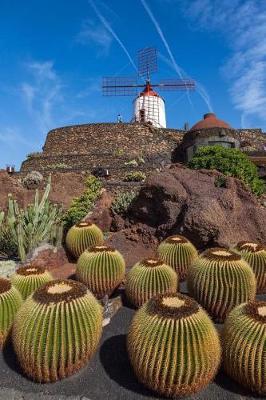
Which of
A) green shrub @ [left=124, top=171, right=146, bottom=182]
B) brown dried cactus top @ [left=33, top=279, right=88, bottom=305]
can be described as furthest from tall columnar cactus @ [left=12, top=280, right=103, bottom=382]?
green shrub @ [left=124, top=171, right=146, bottom=182]

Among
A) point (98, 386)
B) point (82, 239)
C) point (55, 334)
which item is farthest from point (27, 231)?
point (98, 386)

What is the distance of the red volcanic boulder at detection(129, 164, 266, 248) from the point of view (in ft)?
25.4

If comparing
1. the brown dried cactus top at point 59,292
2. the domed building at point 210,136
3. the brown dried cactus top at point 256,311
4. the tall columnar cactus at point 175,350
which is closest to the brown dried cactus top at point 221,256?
the brown dried cactus top at point 256,311

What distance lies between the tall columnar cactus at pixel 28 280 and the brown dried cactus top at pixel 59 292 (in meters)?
1.02

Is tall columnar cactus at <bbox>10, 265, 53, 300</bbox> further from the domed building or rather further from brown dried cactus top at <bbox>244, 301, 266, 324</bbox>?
the domed building

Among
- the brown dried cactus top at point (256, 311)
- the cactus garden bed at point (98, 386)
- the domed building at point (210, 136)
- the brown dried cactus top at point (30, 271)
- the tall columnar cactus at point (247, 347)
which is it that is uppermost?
the domed building at point (210, 136)

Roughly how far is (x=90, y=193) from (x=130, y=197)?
8.11 ft

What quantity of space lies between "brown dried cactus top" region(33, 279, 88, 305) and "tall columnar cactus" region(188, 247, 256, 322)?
1.62 meters

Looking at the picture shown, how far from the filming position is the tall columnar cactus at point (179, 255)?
Result: 22.7 ft

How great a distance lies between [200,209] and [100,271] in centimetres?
250

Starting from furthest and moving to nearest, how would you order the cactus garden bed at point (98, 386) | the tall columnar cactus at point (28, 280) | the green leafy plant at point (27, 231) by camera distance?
the green leafy plant at point (27, 231) < the tall columnar cactus at point (28, 280) < the cactus garden bed at point (98, 386)

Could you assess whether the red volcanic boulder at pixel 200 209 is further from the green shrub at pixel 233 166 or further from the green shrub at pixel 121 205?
the green shrub at pixel 233 166

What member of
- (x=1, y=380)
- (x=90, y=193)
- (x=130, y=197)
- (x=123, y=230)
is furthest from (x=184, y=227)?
→ (x=90, y=193)

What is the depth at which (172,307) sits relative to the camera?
415cm
